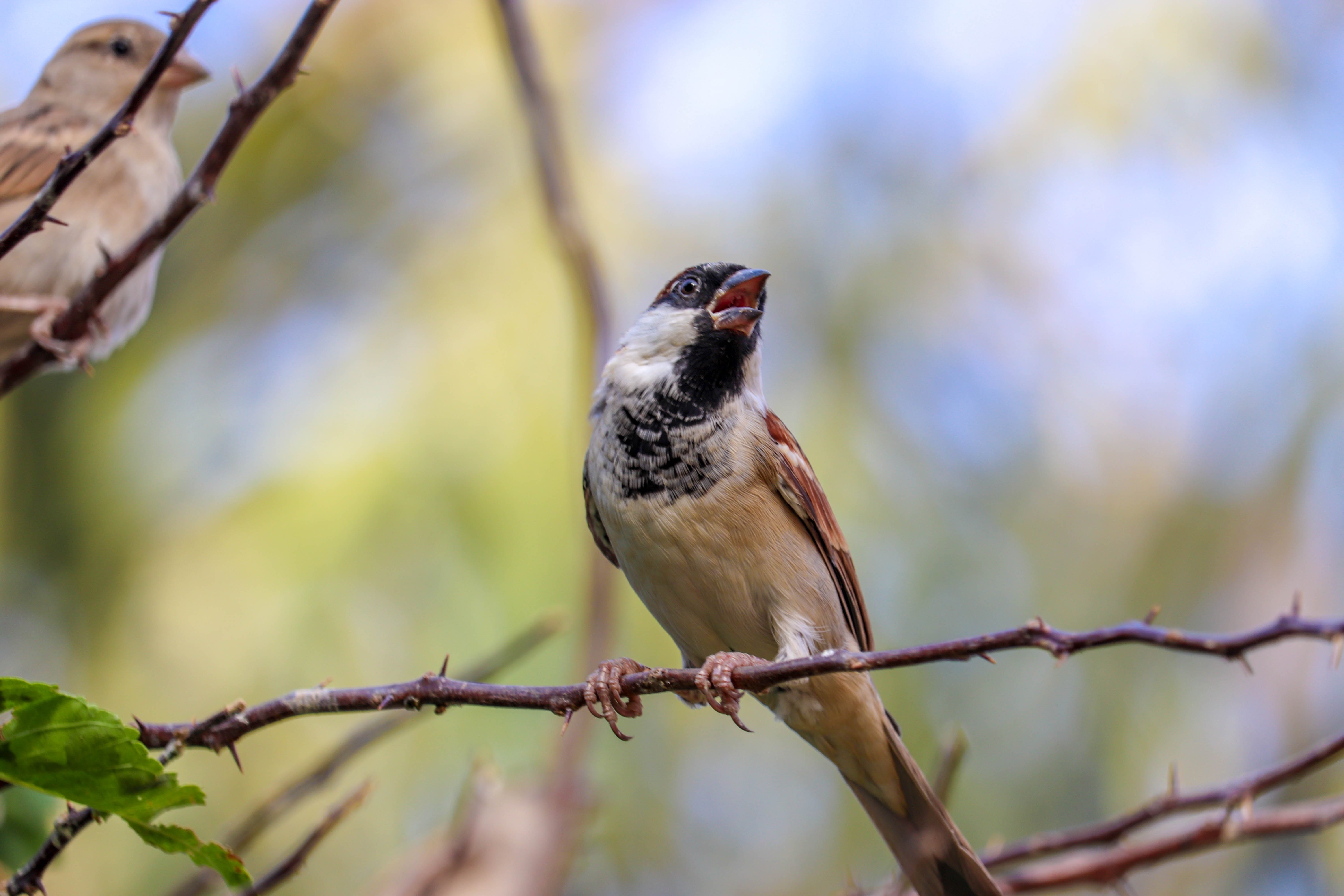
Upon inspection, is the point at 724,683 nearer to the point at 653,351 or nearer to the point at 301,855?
the point at 301,855

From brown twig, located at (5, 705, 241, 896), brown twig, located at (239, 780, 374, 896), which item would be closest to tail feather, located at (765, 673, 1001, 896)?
brown twig, located at (239, 780, 374, 896)

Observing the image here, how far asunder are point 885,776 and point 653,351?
60.4 inches

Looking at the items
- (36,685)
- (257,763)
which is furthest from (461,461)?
(36,685)

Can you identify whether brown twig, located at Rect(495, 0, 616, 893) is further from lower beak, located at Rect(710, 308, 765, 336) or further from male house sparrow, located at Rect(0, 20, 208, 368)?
male house sparrow, located at Rect(0, 20, 208, 368)

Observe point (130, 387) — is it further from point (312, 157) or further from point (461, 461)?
point (461, 461)

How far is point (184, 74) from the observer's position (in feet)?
15.7

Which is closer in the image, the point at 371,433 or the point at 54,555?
the point at 371,433

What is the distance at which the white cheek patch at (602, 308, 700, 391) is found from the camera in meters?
3.46

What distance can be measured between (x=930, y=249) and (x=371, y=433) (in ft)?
15.3

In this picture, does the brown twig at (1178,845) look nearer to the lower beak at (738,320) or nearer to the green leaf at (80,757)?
the lower beak at (738,320)

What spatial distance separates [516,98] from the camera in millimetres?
4934

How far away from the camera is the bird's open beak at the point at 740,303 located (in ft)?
11.3

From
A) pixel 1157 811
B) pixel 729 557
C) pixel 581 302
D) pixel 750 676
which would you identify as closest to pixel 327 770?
pixel 750 676

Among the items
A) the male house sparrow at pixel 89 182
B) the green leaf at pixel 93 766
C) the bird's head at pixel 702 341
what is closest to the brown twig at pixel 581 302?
the bird's head at pixel 702 341
